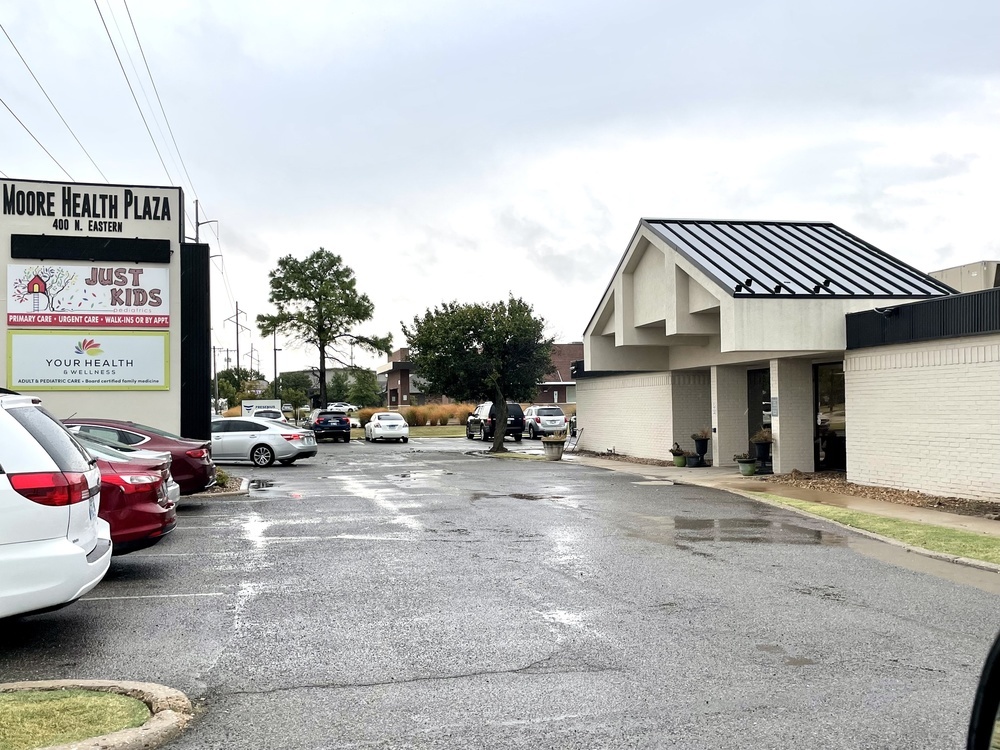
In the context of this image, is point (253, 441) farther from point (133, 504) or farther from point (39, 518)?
point (39, 518)

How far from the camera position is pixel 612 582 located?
362 inches

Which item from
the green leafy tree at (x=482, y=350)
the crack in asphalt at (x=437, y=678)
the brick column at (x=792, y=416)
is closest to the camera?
the crack in asphalt at (x=437, y=678)

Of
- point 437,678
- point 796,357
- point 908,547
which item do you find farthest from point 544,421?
point 437,678

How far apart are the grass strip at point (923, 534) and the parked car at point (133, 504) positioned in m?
8.79

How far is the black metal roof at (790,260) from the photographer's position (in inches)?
792

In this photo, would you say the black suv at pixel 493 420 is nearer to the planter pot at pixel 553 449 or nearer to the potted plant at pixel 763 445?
the planter pot at pixel 553 449

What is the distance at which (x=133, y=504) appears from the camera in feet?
30.4

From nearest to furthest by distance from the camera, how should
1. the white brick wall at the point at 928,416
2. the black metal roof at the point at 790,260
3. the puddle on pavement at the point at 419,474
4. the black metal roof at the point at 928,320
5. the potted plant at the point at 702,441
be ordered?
the black metal roof at the point at 928,320, the white brick wall at the point at 928,416, the black metal roof at the point at 790,260, the puddle on pavement at the point at 419,474, the potted plant at the point at 702,441

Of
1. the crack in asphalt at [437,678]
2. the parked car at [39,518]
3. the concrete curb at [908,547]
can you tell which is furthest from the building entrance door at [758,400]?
the parked car at [39,518]

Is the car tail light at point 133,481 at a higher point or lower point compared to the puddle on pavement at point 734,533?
higher

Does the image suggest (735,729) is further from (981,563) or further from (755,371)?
(755,371)

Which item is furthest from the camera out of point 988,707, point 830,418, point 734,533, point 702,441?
point 702,441

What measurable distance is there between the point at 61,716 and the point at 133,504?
4.45m

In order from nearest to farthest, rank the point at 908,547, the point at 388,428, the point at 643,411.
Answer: the point at 908,547 < the point at 643,411 < the point at 388,428
